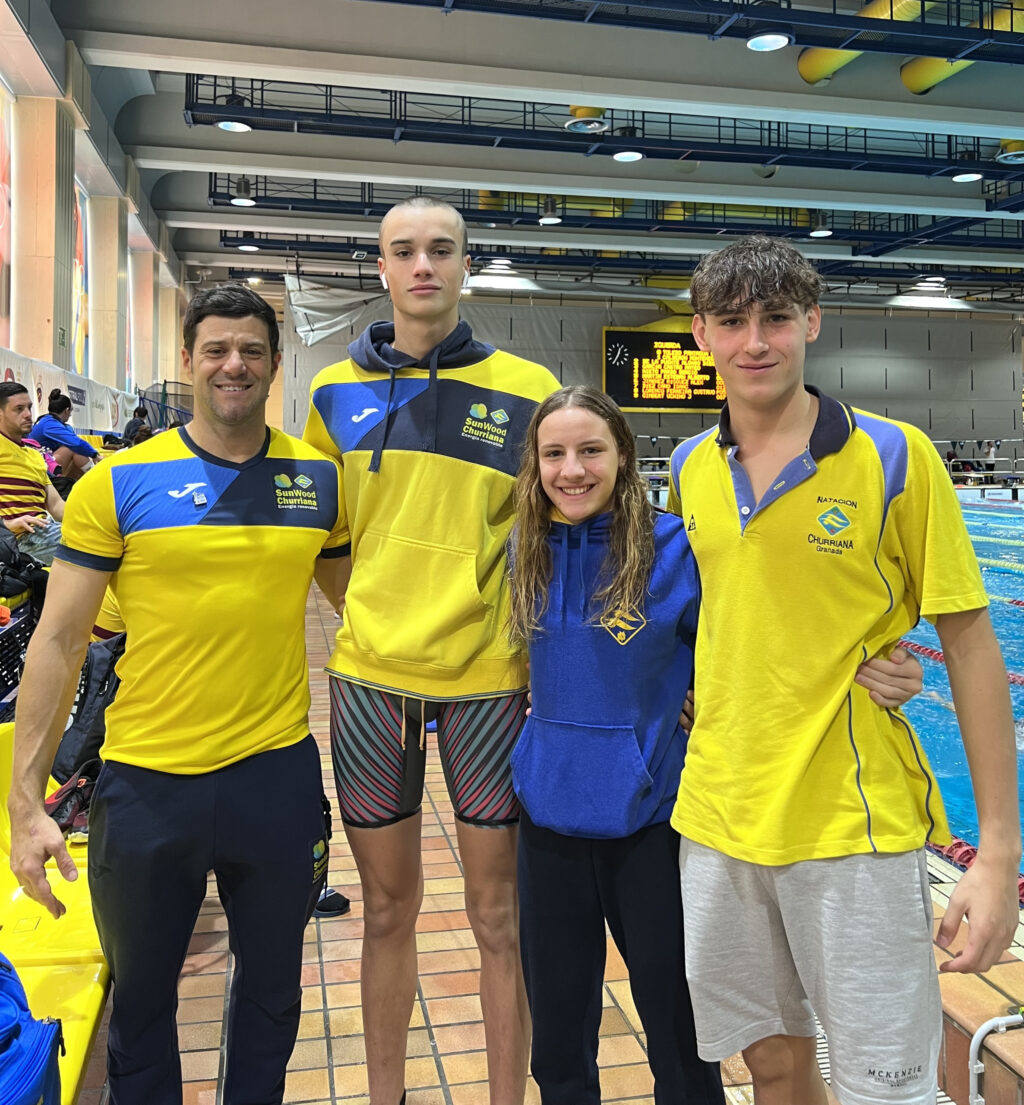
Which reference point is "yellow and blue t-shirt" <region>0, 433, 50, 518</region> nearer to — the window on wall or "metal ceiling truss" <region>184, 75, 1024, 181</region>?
the window on wall

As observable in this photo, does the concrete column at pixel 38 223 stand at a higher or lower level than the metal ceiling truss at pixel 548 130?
lower

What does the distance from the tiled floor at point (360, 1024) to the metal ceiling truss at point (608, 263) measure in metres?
16.1

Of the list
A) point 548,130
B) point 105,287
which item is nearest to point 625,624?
point 548,130

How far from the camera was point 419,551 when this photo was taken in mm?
1872

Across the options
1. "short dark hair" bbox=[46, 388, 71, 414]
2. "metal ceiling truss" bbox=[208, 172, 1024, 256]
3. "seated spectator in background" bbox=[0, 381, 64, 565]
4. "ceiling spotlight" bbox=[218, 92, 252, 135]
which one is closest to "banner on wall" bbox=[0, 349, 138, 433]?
"short dark hair" bbox=[46, 388, 71, 414]

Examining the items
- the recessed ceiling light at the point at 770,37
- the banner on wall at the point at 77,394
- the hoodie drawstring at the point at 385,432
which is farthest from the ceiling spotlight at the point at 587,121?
the hoodie drawstring at the point at 385,432

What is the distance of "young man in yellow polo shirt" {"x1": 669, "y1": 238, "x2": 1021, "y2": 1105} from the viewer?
4.56 ft

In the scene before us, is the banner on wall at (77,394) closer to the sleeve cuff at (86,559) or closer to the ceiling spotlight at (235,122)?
the ceiling spotlight at (235,122)

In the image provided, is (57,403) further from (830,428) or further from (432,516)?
(830,428)

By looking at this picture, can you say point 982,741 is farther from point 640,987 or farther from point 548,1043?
point 548,1043

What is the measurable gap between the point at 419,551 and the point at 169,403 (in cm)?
1654

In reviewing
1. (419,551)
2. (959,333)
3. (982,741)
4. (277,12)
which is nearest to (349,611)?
(419,551)

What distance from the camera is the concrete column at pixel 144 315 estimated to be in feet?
55.2

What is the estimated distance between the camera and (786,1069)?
5.10ft
